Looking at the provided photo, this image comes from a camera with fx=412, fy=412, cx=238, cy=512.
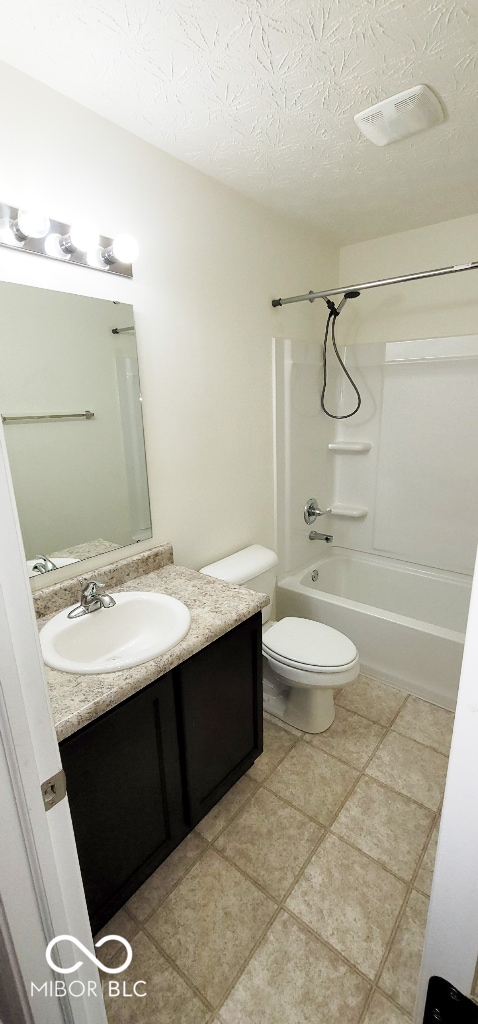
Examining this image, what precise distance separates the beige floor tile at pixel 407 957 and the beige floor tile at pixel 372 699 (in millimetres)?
753

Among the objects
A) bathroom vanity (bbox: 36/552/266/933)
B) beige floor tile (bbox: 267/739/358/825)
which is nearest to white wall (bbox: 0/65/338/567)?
bathroom vanity (bbox: 36/552/266/933)

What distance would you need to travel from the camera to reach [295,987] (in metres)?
1.07

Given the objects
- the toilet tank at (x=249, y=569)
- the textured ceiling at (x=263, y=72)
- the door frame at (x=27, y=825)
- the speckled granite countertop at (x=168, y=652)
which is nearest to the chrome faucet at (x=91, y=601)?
the speckled granite countertop at (x=168, y=652)

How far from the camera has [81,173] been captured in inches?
49.3

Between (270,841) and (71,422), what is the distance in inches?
62.4

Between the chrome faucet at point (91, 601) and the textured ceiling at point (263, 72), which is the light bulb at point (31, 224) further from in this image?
the chrome faucet at point (91, 601)

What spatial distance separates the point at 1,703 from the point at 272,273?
2.12 meters

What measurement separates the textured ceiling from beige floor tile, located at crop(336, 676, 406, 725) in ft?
7.30

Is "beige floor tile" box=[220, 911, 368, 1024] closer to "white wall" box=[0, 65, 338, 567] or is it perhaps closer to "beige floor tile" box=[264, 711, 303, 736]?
"beige floor tile" box=[264, 711, 303, 736]

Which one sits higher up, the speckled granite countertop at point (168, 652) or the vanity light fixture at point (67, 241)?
the vanity light fixture at point (67, 241)

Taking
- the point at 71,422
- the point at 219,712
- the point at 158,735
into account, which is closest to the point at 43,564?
the point at 71,422

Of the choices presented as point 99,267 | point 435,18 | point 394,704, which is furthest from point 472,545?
point 99,267

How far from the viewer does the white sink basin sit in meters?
1.09

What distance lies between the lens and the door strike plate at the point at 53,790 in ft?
1.89
